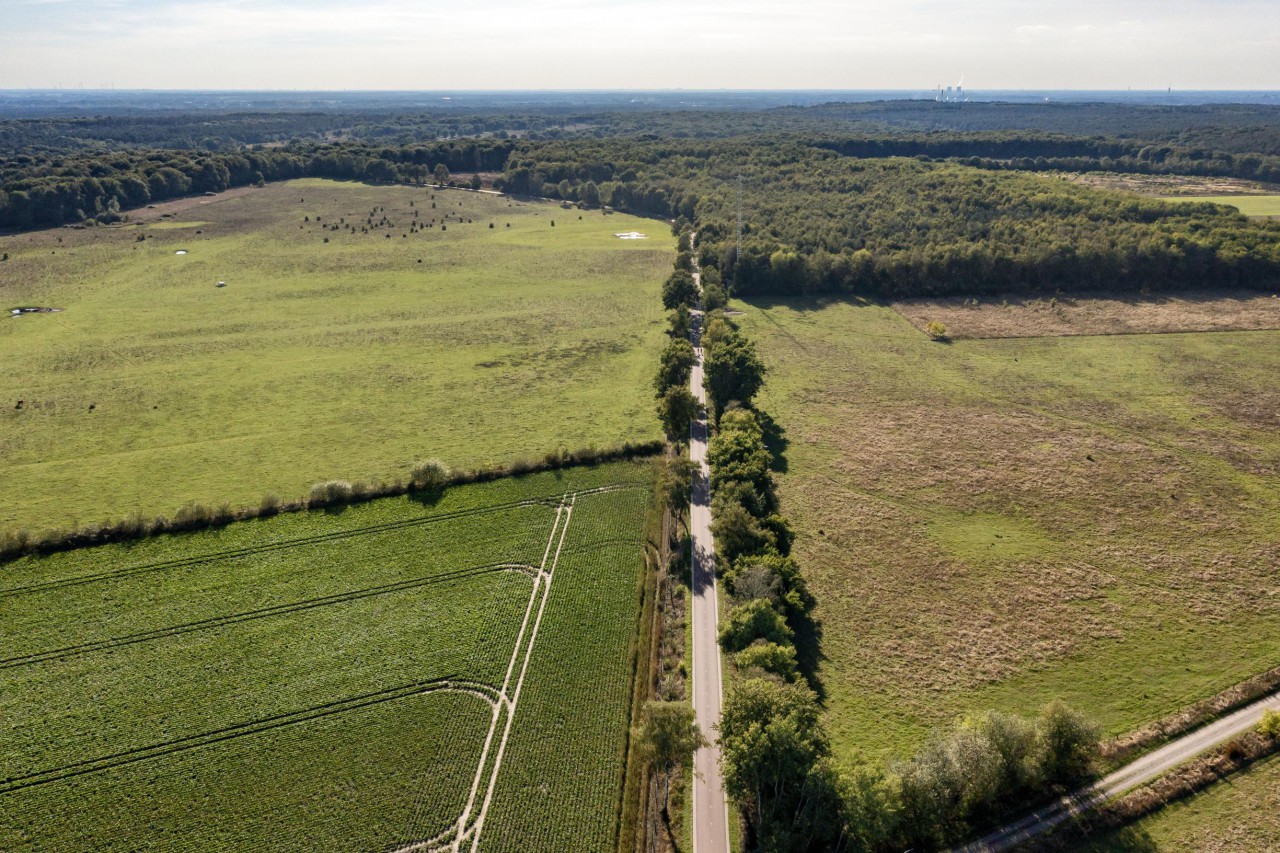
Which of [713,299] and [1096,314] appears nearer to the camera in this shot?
[713,299]

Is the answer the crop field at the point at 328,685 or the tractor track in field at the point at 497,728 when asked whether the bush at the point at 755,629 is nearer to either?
the crop field at the point at 328,685

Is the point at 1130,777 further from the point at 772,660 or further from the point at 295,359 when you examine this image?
the point at 295,359

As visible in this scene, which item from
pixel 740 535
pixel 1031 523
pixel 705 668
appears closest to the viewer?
pixel 705 668

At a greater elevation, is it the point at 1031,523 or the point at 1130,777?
the point at 1031,523

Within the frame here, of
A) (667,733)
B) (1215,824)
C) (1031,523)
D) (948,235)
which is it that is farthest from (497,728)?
(948,235)

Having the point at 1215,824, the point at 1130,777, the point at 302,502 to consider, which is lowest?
the point at 1215,824

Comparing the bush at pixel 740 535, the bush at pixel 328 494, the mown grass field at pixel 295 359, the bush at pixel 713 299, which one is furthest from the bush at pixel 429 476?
the bush at pixel 713 299

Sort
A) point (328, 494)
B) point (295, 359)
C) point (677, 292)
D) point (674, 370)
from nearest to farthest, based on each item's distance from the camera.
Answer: point (328, 494)
point (674, 370)
point (295, 359)
point (677, 292)
